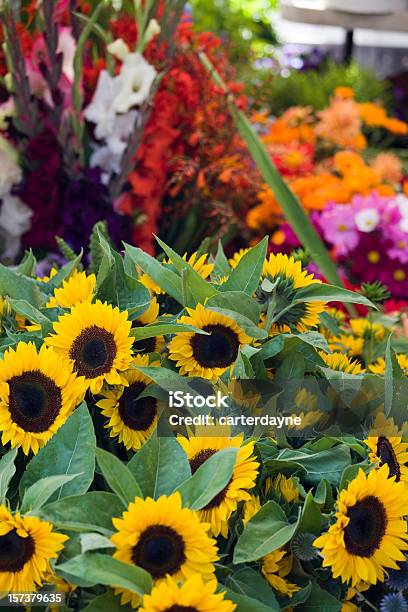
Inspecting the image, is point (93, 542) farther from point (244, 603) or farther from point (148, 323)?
point (148, 323)

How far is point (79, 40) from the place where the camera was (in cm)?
104

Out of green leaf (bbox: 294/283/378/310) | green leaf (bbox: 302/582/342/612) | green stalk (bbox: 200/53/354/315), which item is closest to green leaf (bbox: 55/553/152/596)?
green leaf (bbox: 302/582/342/612)

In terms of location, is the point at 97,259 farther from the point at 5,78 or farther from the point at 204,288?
the point at 5,78

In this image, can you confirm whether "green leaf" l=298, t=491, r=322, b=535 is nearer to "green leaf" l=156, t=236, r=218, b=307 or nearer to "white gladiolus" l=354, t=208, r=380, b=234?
"green leaf" l=156, t=236, r=218, b=307

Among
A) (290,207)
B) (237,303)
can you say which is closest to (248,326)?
(237,303)

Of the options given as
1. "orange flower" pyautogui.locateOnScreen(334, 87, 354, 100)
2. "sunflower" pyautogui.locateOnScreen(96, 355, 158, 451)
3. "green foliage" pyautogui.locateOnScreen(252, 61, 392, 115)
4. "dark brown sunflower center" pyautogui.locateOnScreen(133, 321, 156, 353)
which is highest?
"green foliage" pyautogui.locateOnScreen(252, 61, 392, 115)

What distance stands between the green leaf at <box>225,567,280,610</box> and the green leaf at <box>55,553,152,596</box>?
5 cm

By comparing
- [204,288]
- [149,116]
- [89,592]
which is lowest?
[89,592]

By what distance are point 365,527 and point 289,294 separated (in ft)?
0.50

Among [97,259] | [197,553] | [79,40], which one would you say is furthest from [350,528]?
[79,40]

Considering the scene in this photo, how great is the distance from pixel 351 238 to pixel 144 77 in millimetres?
354

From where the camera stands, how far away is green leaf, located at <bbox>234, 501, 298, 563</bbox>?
44cm

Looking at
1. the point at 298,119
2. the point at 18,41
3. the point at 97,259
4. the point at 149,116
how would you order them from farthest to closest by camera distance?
the point at 298,119 < the point at 149,116 < the point at 18,41 < the point at 97,259

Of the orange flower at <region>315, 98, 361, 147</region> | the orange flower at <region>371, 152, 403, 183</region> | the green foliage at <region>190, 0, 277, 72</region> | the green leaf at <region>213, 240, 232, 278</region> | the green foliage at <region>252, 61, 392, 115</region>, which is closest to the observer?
the green leaf at <region>213, 240, 232, 278</region>
